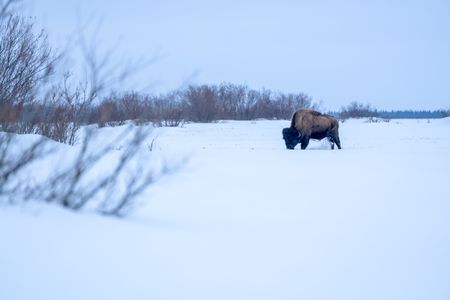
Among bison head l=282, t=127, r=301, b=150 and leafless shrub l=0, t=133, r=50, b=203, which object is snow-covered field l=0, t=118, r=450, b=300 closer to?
leafless shrub l=0, t=133, r=50, b=203

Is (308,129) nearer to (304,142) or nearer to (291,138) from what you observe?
(304,142)

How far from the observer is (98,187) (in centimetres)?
455

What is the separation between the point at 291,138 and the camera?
1845 centimetres

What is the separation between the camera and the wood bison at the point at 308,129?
60.8 feet

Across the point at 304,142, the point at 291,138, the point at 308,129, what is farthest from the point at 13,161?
the point at 308,129

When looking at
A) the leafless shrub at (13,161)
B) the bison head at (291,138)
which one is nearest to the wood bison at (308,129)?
the bison head at (291,138)

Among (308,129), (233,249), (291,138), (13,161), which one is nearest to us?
(233,249)

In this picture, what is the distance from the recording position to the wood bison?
18.5m

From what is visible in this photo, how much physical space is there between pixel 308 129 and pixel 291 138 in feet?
2.95

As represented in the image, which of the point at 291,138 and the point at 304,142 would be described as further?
the point at 304,142

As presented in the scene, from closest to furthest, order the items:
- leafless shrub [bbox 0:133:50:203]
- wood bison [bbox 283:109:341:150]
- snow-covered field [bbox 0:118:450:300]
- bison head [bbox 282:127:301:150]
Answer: snow-covered field [bbox 0:118:450:300] → leafless shrub [bbox 0:133:50:203] → bison head [bbox 282:127:301:150] → wood bison [bbox 283:109:341:150]

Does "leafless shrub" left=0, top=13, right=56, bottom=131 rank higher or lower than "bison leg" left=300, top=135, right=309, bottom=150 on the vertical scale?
higher

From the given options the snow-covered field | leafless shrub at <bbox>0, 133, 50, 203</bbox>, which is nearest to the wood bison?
the snow-covered field

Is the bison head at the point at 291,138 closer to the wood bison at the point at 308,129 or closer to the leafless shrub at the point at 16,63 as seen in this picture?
the wood bison at the point at 308,129
